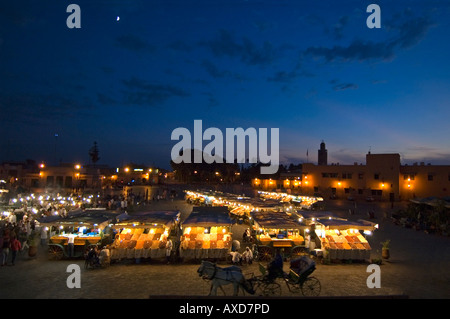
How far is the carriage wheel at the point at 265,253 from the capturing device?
→ 12945 mm

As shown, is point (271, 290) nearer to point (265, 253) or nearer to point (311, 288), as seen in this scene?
point (311, 288)

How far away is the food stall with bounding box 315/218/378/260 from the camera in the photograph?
1226cm

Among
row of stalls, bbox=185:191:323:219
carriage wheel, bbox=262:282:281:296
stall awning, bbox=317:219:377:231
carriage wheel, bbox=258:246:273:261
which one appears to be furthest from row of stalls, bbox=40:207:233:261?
row of stalls, bbox=185:191:323:219

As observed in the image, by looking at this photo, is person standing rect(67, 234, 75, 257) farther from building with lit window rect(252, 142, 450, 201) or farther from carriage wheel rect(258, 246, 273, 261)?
building with lit window rect(252, 142, 450, 201)

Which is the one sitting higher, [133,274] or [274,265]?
[274,265]

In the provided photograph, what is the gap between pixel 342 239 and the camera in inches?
513

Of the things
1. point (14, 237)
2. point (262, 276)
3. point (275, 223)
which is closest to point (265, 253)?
point (275, 223)

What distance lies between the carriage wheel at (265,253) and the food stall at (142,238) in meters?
4.15

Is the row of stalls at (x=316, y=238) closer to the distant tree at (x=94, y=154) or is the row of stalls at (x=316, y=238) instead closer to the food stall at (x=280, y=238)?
the food stall at (x=280, y=238)

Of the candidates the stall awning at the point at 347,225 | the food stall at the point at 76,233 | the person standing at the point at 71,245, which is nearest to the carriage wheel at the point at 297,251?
the stall awning at the point at 347,225

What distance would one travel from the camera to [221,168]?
368 ft
